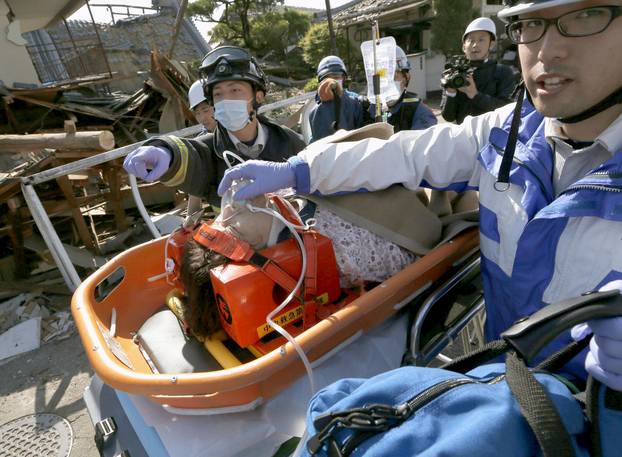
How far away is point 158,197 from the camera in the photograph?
17.9ft

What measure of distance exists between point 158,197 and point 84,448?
379 centimetres

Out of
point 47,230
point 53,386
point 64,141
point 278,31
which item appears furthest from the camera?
point 278,31

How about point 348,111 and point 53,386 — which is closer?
point 53,386

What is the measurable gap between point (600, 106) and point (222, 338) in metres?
1.45

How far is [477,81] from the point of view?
349 cm

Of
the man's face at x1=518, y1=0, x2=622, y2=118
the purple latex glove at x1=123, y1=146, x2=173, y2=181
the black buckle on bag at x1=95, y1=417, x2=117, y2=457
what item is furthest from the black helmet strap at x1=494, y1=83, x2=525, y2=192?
the black buckle on bag at x1=95, y1=417, x2=117, y2=457

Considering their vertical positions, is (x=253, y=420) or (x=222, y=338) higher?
(x=222, y=338)

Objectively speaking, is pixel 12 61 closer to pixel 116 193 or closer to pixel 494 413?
pixel 116 193

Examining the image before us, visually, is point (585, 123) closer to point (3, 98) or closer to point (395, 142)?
point (395, 142)

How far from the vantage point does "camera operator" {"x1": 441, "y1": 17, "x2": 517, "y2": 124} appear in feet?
10.9

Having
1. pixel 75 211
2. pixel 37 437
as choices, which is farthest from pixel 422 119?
pixel 37 437

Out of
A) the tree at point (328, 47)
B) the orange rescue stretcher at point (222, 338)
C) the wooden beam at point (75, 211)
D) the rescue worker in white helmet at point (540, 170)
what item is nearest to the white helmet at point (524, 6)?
the rescue worker in white helmet at point (540, 170)

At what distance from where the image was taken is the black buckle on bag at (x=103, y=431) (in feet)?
4.89

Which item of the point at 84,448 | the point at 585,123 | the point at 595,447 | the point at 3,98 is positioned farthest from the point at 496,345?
the point at 3,98
